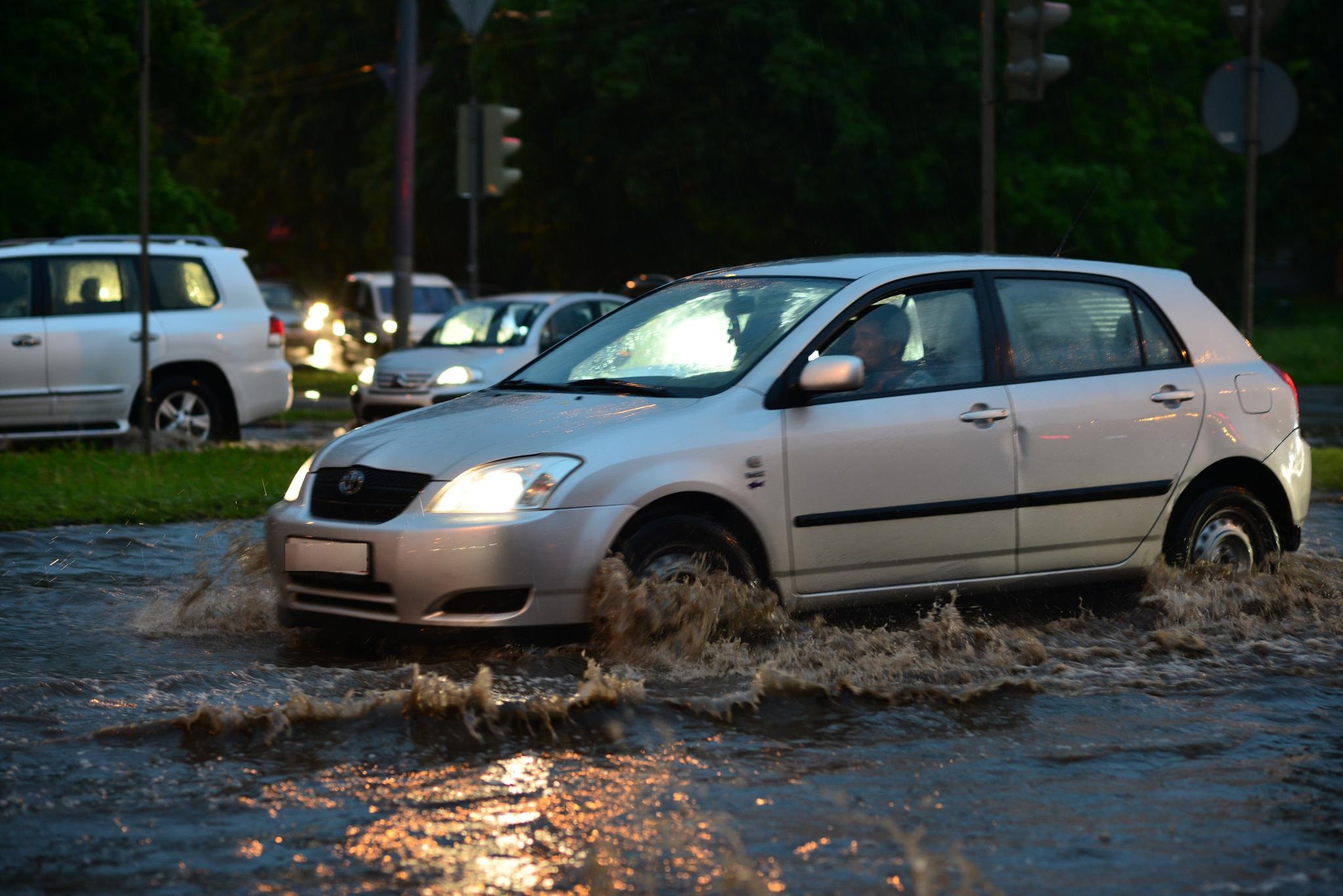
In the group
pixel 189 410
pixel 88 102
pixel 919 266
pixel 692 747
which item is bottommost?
pixel 692 747

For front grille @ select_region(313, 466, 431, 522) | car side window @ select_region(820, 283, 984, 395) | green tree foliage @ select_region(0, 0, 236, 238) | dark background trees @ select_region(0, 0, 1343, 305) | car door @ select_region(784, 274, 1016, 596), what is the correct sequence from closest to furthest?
front grille @ select_region(313, 466, 431, 522), car door @ select_region(784, 274, 1016, 596), car side window @ select_region(820, 283, 984, 395), green tree foliage @ select_region(0, 0, 236, 238), dark background trees @ select_region(0, 0, 1343, 305)

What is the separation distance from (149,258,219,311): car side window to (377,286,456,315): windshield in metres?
15.0

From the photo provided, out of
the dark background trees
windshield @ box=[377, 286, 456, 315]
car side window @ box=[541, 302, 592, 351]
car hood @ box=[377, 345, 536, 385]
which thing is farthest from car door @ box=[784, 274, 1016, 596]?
windshield @ box=[377, 286, 456, 315]

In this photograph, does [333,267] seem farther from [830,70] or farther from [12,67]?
[12,67]

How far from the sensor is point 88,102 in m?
25.0

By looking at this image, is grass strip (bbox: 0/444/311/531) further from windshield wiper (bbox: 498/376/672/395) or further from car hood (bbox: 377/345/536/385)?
windshield wiper (bbox: 498/376/672/395)

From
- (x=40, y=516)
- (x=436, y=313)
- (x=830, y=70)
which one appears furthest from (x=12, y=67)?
(x=40, y=516)

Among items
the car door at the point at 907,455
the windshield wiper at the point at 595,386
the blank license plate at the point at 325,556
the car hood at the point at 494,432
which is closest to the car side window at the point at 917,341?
the car door at the point at 907,455

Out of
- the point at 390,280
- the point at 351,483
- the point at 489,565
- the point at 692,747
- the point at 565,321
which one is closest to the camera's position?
the point at 692,747

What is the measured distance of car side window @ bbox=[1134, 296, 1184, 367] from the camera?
26.1ft

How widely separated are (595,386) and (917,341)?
123 cm

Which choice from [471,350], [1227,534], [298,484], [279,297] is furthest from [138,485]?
[279,297]

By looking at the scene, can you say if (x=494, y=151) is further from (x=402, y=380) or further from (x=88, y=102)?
(x=88, y=102)

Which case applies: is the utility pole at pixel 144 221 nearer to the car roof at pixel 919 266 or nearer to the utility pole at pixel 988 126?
the utility pole at pixel 988 126
